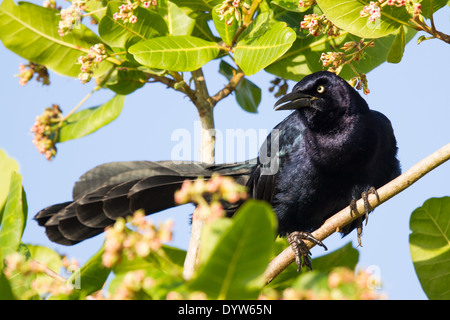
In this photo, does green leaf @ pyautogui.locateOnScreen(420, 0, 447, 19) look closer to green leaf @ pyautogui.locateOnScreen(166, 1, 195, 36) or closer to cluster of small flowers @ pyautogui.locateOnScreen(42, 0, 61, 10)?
green leaf @ pyautogui.locateOnScreen(166, 1, 195, 36)

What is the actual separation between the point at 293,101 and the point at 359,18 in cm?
123

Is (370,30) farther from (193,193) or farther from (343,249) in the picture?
(193,193)

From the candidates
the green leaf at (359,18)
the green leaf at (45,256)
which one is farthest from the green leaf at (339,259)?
the green leaf at (45,256)

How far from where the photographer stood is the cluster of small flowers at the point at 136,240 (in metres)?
1.48

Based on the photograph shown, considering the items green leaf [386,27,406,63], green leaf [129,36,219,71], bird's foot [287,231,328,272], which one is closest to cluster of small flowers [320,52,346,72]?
green leaf [386,27,406,63]

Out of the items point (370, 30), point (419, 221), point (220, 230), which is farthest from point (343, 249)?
point (220, 230)

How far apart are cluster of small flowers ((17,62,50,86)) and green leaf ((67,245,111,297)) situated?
5.95ft

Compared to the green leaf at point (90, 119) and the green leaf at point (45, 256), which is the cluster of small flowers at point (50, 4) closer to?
the green leaf at point (90, 119)

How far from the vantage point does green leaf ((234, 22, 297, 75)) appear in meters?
2.94

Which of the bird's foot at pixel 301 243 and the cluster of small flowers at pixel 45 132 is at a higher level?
the cluster of small flowers at pixel 45 132

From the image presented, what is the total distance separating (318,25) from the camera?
3023mm

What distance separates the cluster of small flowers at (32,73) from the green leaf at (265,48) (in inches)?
56.5

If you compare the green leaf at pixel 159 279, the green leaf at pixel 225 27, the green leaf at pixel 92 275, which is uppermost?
the green leaf at pixel 225 27

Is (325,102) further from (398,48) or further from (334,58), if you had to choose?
(398,48)
